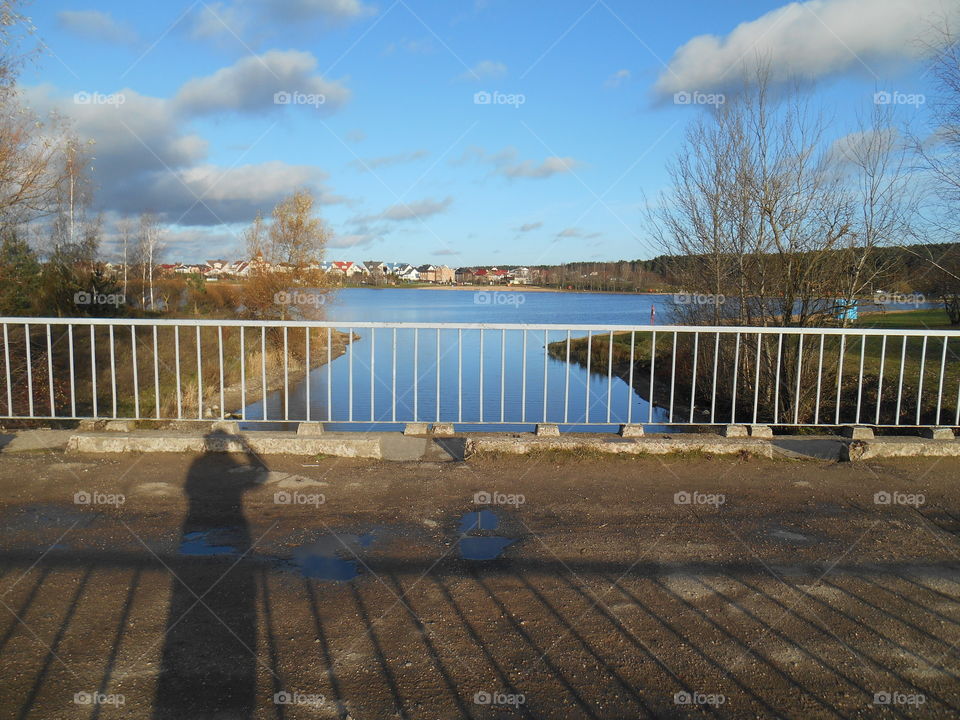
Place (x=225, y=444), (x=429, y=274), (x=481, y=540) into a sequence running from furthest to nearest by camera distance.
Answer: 1. (x=429, y=274)
2. (x=225, y=444)
3. (x=481, y=540)

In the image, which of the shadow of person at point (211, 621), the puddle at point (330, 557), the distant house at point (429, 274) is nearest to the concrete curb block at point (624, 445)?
the puddle at point (330, 557)

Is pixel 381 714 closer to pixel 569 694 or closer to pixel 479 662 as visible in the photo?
pixel 479 662

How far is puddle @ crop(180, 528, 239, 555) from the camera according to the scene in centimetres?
420

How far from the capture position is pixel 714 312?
1385 centimetres

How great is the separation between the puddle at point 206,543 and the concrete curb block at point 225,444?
71.3 inches

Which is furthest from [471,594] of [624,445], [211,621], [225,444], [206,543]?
[225,444]

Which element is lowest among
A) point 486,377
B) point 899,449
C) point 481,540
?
point 486,377

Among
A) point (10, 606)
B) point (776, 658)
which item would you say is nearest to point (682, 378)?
point (776, 658)

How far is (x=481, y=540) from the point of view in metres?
4.47

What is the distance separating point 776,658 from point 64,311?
2018 cm

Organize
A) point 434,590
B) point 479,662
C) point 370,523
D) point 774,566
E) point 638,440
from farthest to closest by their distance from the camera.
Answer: point 638,440 < point 370,523 < point 774,566 < point 434,590 < point 479,662

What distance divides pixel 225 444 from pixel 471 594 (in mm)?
3597

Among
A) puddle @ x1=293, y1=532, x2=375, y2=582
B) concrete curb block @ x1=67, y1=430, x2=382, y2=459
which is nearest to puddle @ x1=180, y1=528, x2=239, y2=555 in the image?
puddle @ x1=293, y1=532, x2=375, y2=582

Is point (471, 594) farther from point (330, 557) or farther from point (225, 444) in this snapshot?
point (225, 444)
